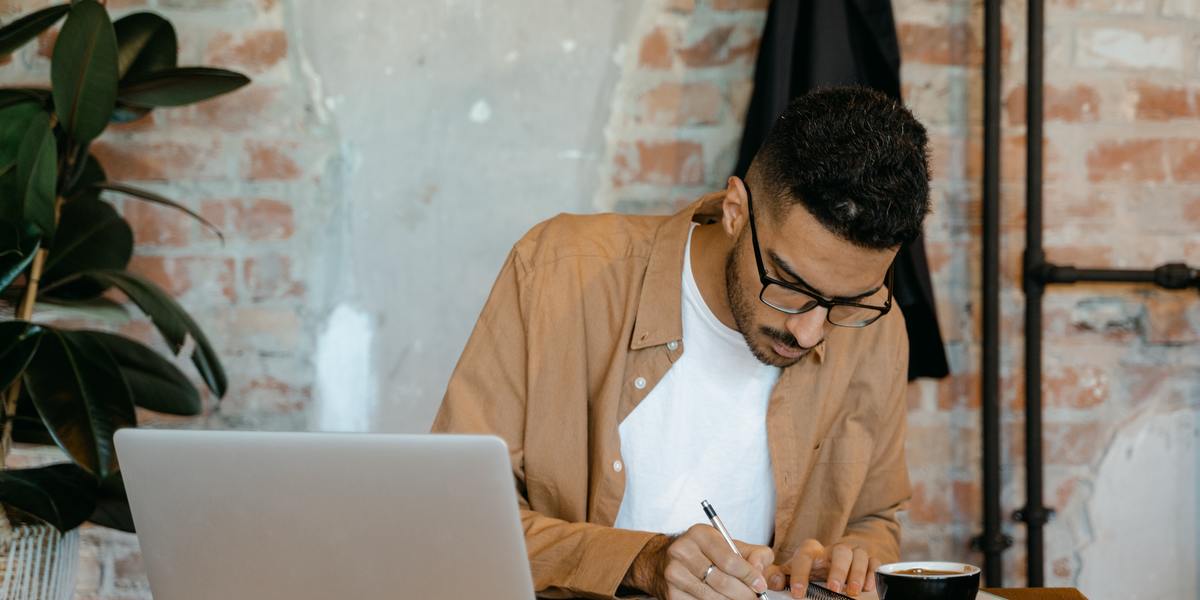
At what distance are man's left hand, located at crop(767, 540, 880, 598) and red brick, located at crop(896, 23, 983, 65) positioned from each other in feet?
3.74

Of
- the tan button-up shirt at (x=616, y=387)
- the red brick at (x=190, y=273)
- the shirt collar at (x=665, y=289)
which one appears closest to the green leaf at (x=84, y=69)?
the red brick at (x=190, y=273)

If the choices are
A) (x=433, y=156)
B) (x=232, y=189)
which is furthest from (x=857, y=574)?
(x=232, y=189)

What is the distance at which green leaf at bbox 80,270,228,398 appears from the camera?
1.81m

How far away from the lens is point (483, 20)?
219cm

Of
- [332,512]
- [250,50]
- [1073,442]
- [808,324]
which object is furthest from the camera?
[1073,442]

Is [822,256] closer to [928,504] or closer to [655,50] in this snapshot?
[655,50]

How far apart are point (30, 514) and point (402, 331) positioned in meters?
0.71

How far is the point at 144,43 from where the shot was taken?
197cm

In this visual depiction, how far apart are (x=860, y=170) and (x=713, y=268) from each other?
352mm

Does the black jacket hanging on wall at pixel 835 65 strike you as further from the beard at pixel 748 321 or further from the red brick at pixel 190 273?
the red brick at pixel 190 273

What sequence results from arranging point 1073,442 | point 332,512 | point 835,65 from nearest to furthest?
point 332,512, point 835,65, point 1073,442

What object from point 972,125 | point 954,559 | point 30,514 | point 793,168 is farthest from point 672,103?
point 30,514

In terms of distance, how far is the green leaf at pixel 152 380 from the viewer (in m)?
1.91

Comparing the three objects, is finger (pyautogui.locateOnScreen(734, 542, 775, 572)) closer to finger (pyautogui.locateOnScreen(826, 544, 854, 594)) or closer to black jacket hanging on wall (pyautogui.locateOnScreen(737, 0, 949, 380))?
finger (pyautogui.locateOnScreen(826, 544, 854, 594))
